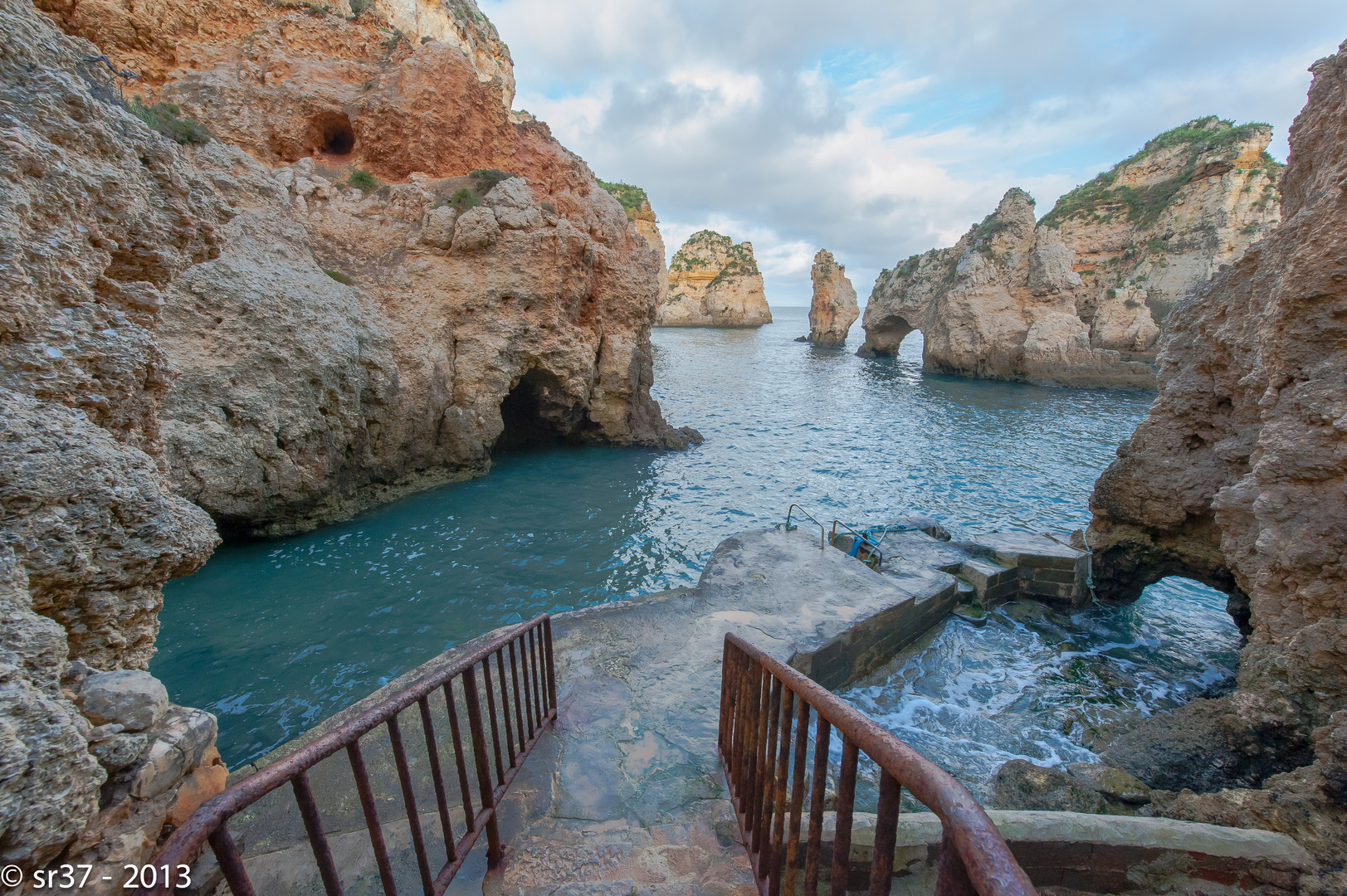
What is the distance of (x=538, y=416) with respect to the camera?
15.6m

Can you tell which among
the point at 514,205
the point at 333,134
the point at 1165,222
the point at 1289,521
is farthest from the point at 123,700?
the point at 1165,222

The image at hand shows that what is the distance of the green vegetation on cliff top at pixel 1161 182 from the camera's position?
107 ft

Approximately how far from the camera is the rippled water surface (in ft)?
19.8

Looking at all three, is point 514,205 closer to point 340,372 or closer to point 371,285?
point 371,285

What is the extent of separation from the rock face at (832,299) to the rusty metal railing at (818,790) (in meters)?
61.9

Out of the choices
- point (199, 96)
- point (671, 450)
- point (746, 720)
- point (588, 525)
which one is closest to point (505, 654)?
point (746, 720)

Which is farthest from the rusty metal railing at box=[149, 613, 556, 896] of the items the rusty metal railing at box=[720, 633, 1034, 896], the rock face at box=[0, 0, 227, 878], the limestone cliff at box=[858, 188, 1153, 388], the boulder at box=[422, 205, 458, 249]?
the limestone cliff at box=[858, 188, 1153, 388]

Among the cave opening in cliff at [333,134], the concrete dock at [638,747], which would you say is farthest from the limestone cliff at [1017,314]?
the cave opening in cliff at [333,134]

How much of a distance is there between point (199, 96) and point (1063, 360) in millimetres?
37032

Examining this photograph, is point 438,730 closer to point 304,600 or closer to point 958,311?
point 304,600

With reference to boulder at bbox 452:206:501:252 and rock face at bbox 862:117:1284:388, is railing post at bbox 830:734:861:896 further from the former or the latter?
rock face at bbox 862:117:1284:388

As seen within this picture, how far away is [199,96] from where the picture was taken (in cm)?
1146

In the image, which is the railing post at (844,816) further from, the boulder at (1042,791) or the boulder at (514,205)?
the boulder at (514,205)

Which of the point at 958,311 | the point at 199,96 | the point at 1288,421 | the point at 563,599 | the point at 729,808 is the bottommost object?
the point at 563,599
